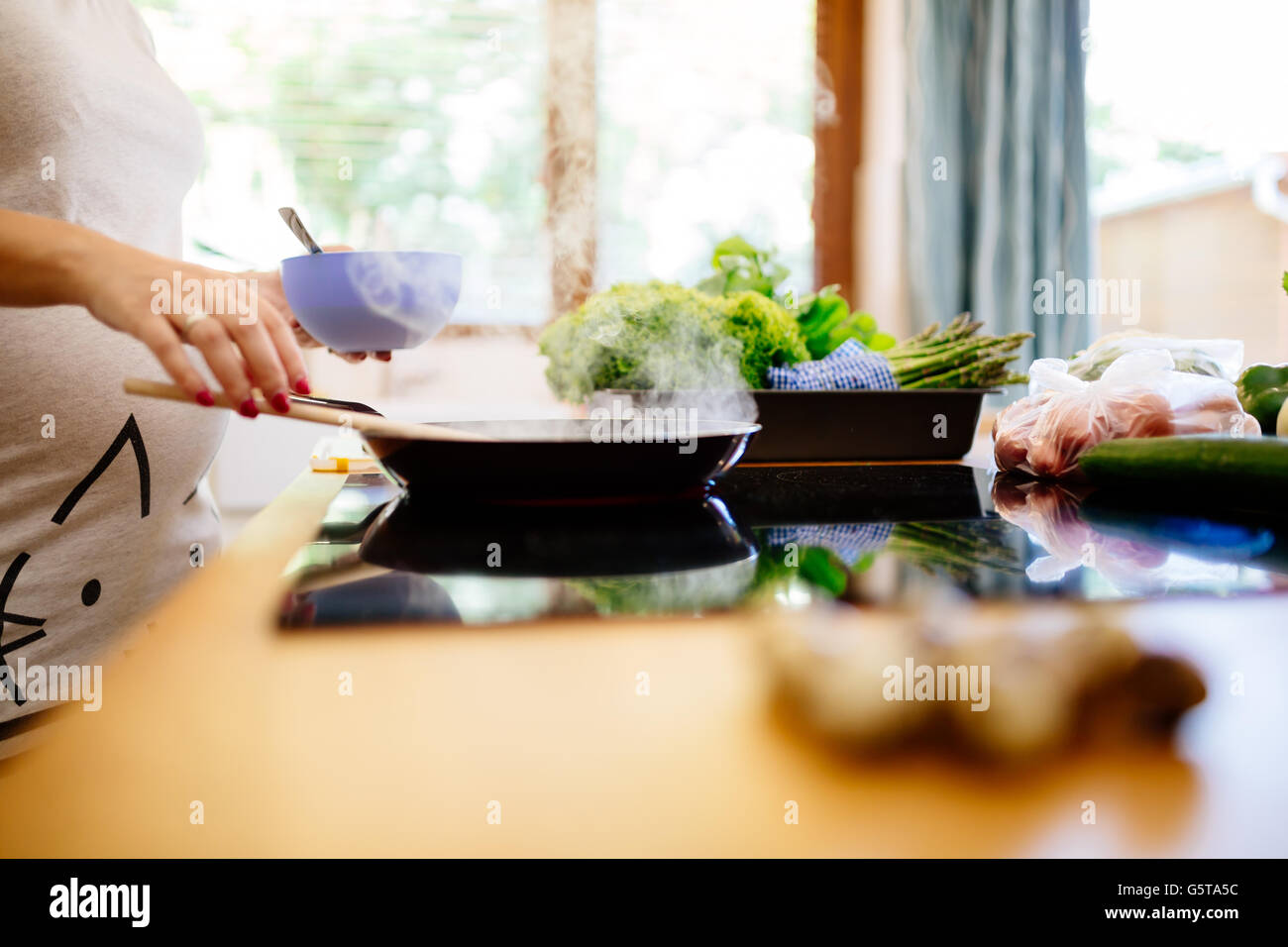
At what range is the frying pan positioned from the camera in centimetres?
61

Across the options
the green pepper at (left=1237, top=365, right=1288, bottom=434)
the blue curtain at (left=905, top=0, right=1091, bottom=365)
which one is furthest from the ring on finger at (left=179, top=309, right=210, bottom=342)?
the blue curtain at (left=905, top=0, right=1091, bottom=365)

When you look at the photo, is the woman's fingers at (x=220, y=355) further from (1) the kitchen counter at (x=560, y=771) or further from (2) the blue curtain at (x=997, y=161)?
(2) the blue curtain at (x=997, y=161)

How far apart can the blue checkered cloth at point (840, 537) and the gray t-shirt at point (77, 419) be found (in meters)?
0.83

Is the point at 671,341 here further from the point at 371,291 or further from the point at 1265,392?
the point at 1265,392

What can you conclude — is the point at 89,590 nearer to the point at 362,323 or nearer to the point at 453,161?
the point at 362,323

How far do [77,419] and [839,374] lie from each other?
929mm

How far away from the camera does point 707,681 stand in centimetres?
31

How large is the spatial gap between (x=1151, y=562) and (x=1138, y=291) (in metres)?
3.31

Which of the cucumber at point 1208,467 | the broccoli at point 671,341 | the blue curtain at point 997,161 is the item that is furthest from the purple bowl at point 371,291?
the blue curtain at point 997,161

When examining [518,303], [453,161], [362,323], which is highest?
[453,161]

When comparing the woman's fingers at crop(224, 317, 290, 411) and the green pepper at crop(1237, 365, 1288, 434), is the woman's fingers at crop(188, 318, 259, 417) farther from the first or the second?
the green pepper at crop(1237, 365, 1288, 434)

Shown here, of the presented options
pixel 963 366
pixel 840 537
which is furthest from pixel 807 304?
pixel 840 537

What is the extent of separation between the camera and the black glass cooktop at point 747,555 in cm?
41
